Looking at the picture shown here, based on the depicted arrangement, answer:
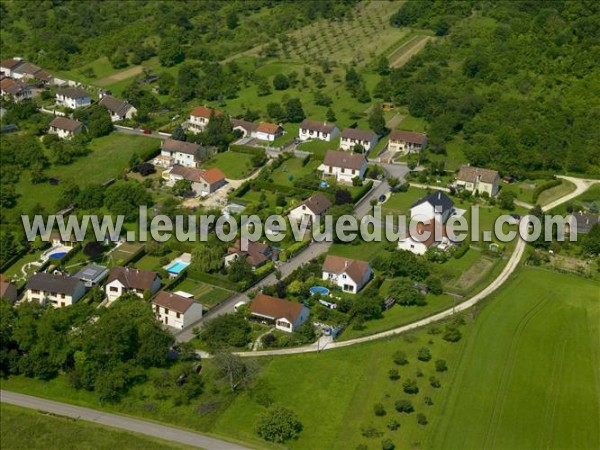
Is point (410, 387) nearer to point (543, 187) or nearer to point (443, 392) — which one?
point (443, 392)

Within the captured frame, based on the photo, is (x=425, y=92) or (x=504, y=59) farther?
(x=504, y=59)

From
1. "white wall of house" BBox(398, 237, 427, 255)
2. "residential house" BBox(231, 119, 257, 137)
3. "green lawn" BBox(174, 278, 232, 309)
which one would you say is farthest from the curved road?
"residential house" BBox(231, 119, 257, 137)

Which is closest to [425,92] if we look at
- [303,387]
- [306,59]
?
[306,59]

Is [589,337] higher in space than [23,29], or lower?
lower

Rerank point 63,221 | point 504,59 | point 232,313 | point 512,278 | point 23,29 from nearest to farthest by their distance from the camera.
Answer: point 232,313 → point 512,278 → point 63,221 → point 504,59 → point 23,29

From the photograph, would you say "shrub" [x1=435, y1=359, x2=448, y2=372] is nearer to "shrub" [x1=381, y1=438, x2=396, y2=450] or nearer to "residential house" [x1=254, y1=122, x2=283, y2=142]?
"shrub" [x1=381, y1=438, x2=396, y2=450]

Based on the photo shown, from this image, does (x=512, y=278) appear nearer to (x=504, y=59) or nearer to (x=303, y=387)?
(x=303, y=387)
